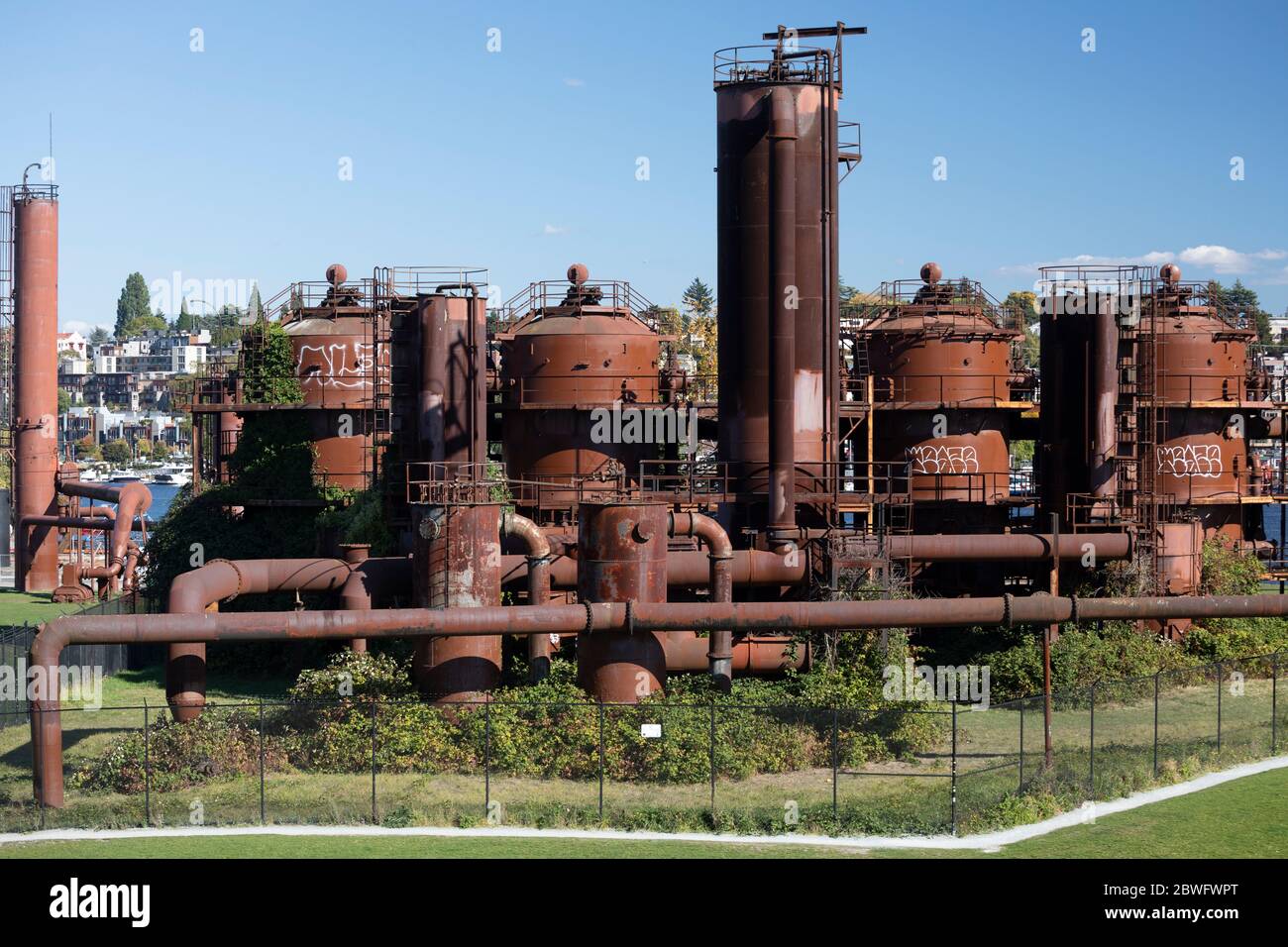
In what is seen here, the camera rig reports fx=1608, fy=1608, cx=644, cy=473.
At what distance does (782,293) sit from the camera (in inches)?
1686

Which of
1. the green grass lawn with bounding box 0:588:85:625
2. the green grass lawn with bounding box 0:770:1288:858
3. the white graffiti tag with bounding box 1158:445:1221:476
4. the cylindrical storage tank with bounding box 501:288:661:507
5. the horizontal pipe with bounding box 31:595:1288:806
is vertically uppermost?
the cylindrical storage tank with bounding box 501:288:661:507

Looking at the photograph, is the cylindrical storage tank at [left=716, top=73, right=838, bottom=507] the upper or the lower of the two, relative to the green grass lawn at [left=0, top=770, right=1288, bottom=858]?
upper

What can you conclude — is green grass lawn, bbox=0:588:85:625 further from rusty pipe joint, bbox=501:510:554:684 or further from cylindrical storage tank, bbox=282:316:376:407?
rusty pipe joint, bbox=501:510:554:684

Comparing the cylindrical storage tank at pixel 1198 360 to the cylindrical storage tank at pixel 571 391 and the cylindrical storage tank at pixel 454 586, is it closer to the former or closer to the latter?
the cylindrical storage tank at pixel 571 391

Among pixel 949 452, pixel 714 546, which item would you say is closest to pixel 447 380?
pixel 714 546

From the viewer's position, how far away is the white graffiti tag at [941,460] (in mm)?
49562

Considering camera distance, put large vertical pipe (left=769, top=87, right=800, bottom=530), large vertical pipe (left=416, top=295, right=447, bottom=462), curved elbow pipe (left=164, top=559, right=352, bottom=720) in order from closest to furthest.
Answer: curved elbow pipe (left=164, top=559, right=352, bottom=720)
large vertical pipe (left=416, top=295, right=447, bottom=462)
large vertical pipe (left=769, top=87, right=800, bottom=530)

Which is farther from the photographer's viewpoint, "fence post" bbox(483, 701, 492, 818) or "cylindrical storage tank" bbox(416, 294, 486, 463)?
"cylindrical storage tank" bbox(416, 294, 486, 463)

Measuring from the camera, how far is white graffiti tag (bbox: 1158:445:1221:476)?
51406 millimetres

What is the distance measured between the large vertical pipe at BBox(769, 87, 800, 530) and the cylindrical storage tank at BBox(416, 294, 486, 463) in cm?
807

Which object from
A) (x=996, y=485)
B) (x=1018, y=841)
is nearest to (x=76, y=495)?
(x=996, y=485)

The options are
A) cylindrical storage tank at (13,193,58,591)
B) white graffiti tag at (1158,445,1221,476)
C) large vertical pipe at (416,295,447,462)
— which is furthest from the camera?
cylindrical storage tank at (13,193,58,591)

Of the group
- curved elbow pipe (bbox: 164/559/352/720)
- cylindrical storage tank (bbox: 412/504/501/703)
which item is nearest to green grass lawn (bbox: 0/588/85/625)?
curved elbow pipe (bbox: 164/559/352/720)

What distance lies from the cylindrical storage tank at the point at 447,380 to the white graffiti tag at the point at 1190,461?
23.8 meters
